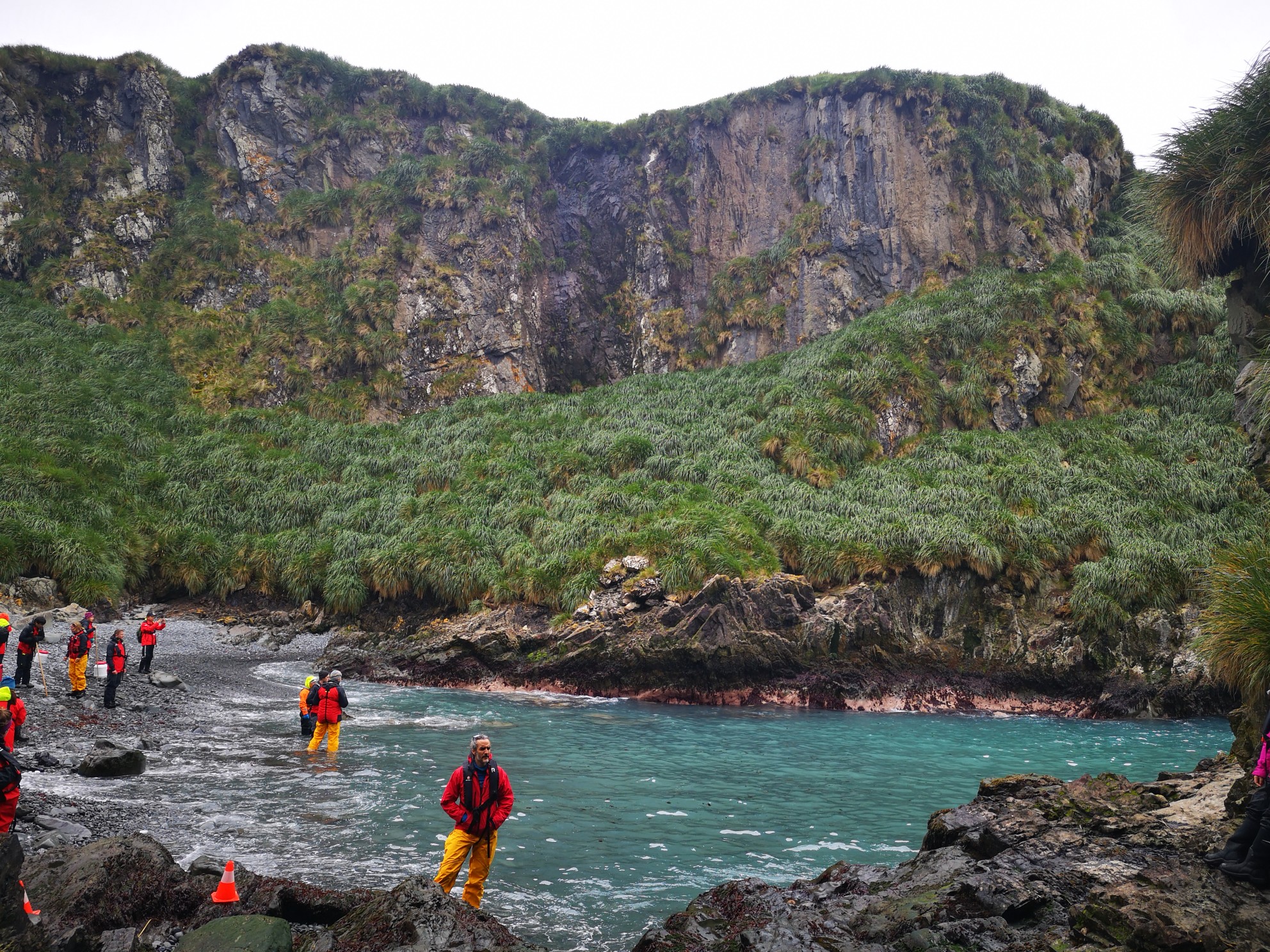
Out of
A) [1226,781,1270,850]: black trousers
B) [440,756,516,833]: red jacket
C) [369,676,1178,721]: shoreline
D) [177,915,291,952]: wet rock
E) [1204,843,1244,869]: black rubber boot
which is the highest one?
[1226,781,1270,850]: black trousers

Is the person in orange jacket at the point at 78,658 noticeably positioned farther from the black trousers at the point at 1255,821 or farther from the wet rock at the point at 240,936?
the black trousers at the point at 1255,821

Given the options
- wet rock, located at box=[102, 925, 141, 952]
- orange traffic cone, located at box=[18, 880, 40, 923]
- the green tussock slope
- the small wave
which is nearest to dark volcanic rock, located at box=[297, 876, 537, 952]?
wet rock, located at box=[102, 925, 141, 952]

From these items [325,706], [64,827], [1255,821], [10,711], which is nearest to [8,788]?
[10,711]

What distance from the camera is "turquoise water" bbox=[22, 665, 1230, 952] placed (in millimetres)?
8758

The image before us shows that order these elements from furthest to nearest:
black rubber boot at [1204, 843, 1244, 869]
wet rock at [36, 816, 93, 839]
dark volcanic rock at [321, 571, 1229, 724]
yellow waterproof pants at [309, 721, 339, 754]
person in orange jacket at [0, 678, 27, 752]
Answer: dark volcanic rock at [321, 571, 1229, 724], yellow waterproof pants at [309, 721, 339, 754], wet rock at [36, 816, 93, 839], person in orange jacket at [0, 678, 27, 752], black rubber boot at [1204, 843, 1244, 869]

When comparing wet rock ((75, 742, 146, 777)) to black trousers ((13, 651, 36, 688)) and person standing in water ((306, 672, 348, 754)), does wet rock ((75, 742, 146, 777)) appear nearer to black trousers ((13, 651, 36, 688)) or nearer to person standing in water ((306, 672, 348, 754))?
person standing in water ((306, 672, 348, 754))

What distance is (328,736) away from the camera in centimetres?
1397

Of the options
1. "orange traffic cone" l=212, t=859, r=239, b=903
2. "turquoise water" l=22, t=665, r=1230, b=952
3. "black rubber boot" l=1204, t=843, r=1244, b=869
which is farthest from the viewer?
"turquoise water" l=22, t=665, r=1230, b=952

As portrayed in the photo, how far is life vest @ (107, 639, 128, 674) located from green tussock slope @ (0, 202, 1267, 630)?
11.2 m

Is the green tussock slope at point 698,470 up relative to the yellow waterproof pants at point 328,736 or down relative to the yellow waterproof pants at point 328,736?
up

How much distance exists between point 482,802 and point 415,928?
5.39ft

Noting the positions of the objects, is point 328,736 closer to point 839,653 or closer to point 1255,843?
point 1255,843

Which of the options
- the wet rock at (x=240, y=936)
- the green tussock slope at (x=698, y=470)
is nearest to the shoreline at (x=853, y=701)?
the green tussock slope at (x=698, y=470)

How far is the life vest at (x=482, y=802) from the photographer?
7406 mm
